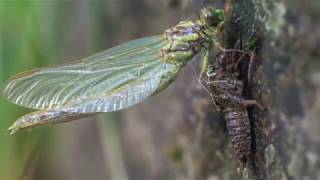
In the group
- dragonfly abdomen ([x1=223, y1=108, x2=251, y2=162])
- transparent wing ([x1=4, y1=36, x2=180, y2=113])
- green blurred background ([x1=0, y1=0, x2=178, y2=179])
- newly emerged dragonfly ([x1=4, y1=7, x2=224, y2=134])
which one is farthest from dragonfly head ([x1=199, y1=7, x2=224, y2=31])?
green blurred background ([x1=0, y1=0, x2=178, y2=179])

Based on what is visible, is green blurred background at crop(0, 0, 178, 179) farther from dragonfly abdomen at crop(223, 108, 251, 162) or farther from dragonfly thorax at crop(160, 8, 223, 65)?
dragonfly abdomen at crop(223, 108, 251, 162)

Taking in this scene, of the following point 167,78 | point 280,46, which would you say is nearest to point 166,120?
point 167,78

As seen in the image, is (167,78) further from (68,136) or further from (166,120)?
(68,136)

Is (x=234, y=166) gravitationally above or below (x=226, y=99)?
below

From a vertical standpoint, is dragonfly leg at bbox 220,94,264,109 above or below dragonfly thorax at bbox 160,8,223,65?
below

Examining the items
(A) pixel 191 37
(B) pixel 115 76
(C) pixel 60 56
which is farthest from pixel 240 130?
(C) pixel 60 56

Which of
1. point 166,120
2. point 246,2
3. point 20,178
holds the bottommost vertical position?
point 20,178

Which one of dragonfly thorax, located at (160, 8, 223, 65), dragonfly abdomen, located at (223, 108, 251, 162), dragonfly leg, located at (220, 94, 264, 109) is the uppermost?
dragonfly thorax, located at (160, 8, 223, 65)

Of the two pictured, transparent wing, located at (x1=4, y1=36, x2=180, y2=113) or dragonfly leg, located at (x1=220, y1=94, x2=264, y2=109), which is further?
transparent wing, located at (x1=4, y1=36, x2=180, y2=113)
